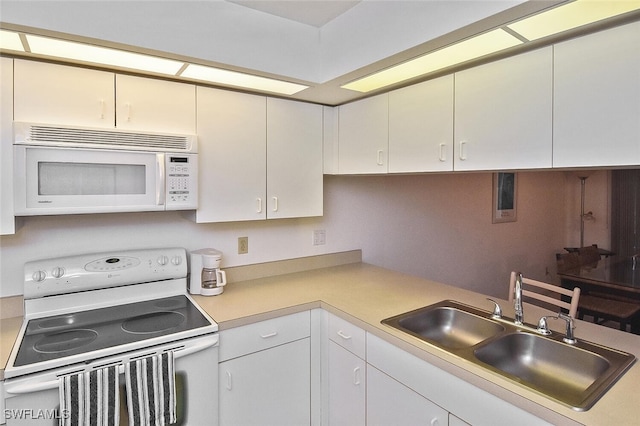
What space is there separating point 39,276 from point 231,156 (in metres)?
1.04

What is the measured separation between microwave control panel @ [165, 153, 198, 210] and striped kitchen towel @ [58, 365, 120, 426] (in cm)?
78

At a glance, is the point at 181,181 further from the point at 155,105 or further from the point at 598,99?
the point at 598,99

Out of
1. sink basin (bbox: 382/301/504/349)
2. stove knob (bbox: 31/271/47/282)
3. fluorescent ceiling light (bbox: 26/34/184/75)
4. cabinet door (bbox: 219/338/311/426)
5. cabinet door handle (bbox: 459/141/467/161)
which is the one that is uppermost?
fluorescent ceiling light (bbox: 26/34/184/75)

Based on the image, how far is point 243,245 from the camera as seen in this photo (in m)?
2.41

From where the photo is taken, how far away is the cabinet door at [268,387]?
1773mm

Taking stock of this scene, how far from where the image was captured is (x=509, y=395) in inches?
45.7

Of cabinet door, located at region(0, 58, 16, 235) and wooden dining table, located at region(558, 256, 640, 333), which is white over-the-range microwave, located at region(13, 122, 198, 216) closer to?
cabinet door, located at region(0, 58, 16, 235)

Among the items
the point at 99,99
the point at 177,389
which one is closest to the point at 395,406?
the point at 177,389

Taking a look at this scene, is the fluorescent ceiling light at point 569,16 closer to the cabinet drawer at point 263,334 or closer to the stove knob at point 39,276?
the cabinet drawer at point 263,334

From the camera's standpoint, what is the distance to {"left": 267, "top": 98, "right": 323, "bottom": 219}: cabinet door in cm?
222

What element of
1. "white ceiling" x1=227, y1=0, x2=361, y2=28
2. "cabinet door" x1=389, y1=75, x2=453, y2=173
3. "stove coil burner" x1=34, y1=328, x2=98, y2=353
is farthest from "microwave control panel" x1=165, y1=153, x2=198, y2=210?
"cabinet door" x1=389, y1=75, x2=453, y2=173

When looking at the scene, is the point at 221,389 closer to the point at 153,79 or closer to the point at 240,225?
the point at 240,225

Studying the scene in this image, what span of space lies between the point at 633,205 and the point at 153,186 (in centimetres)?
552

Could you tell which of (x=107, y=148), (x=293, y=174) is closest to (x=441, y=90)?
(x=293, y=174)
